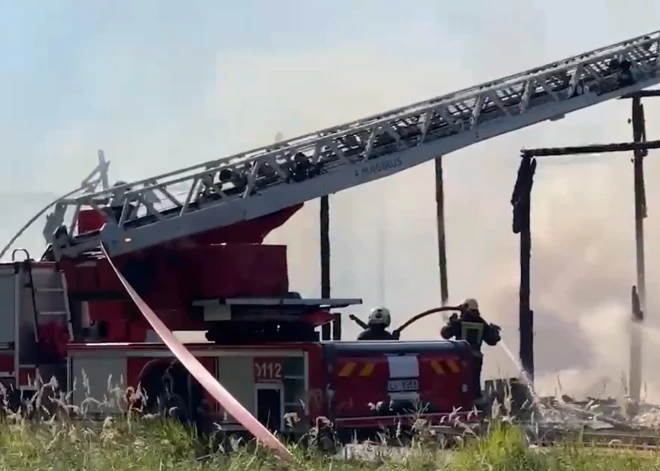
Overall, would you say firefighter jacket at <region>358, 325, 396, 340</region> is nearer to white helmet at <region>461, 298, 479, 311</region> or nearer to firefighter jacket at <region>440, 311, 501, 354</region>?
firefighter jacket at <region>440, 311, 501, 354</region>

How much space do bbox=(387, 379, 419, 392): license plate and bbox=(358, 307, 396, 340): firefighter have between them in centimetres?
168

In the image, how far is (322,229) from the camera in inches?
818

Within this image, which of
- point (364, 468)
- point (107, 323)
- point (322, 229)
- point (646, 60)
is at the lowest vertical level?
point (364, 468)

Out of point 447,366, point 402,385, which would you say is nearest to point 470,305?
point 447,366

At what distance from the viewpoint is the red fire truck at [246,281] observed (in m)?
12.2

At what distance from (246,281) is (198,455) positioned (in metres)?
5.05

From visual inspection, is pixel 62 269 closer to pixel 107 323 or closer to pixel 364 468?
pixel 107 323

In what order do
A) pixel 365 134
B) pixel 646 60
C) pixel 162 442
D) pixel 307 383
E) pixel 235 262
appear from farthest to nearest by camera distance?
pixel 646 60 → pixel 365 134 → pixel 235 262 → pixel 307 383 → pixel 162 442

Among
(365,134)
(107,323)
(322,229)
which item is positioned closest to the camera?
(107,323)

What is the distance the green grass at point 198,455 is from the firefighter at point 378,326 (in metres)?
5.35

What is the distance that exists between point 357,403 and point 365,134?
14.6 feet

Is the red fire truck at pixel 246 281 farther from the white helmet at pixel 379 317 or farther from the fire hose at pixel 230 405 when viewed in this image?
the fire hose at pixel 230 405

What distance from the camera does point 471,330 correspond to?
1455 centimetres

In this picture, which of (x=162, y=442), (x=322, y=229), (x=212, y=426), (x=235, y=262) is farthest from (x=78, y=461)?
(x=322, y=229)
